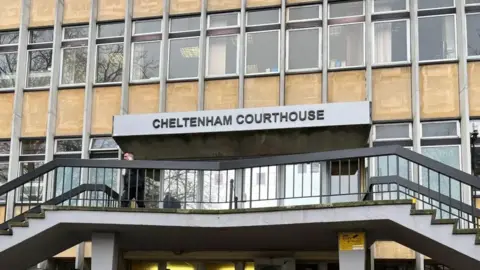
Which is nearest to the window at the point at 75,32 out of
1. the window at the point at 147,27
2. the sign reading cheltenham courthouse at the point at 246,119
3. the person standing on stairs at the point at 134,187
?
the window at the point at 147,27

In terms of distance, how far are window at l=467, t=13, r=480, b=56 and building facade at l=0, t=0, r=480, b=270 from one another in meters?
0.03

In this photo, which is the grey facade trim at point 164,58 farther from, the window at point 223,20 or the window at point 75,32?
the window at point 75,32

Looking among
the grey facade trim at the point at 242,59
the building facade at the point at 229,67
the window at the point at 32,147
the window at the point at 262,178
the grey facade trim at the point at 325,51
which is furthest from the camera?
the window at the point at 32,147

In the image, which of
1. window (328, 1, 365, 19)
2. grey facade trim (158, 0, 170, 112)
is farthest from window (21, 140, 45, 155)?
window (328, 1, 365, 19)

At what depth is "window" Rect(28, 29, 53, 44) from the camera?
18.2 m

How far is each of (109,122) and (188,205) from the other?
196 inches

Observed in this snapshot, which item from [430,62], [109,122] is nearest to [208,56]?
[109,122]

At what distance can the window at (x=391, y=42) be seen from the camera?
1579cm

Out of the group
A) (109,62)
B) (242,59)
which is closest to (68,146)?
(109,62)

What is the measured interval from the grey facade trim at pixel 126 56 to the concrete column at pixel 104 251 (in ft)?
16.7

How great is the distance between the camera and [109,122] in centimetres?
1702

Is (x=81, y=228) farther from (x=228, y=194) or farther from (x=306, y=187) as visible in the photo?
(x=306, y=187)

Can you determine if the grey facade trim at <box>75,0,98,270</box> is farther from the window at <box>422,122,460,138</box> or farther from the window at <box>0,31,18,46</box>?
the window at <box>422,122,460,138</box>

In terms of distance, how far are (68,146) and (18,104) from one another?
5.83 ft
